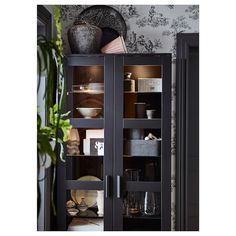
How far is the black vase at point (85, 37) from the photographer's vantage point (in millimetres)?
2520

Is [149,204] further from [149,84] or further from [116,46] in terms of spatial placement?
[116,46]

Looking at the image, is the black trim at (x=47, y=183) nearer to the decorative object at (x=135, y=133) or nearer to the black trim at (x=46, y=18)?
the black trim at (x=46, y=18)

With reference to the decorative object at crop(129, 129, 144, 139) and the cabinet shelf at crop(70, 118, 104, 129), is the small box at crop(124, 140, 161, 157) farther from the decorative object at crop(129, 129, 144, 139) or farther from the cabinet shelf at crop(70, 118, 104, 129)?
the cabinet shelf at crop(70, 118, 104, 129)

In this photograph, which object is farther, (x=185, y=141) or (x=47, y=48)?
(x=185, y=141)

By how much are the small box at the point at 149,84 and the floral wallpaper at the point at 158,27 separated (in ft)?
0.78

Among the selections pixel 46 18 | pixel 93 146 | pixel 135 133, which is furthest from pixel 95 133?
pixel 46 18

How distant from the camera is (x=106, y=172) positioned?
2561mm

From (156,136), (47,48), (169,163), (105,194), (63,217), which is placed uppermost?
(47,48)

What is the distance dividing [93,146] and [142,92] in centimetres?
49
